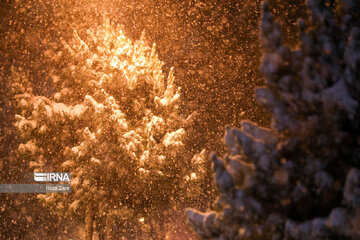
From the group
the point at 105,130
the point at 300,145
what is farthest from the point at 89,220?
the point at 300,145

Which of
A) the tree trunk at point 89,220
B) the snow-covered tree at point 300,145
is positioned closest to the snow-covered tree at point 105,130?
the tree trunk at point 89,220

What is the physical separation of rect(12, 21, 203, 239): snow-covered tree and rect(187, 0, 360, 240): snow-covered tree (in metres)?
Answer: 8.21

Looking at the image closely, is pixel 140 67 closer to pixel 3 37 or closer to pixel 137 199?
pixel 137 199

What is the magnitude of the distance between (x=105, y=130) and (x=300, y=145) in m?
8.82

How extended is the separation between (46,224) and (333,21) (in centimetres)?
2379

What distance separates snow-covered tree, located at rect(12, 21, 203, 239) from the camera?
10.9m

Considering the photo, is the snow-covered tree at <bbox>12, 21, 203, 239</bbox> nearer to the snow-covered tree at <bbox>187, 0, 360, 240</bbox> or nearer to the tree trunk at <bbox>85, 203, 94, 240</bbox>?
the tree trunk at <bbox>85, 203, 94, 240</bbox>

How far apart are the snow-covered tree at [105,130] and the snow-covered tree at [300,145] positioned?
26.9ft

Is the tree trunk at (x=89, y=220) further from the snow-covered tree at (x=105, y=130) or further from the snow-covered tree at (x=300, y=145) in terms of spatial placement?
the snow-covered tree at (x=300, y=145)

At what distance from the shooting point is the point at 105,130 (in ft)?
35.7

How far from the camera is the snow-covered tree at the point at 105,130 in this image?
10.9m

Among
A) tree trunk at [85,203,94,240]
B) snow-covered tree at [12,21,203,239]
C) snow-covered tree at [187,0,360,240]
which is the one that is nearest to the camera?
snow-covered tree at [187,0,360,240]

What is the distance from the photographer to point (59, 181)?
11656mm

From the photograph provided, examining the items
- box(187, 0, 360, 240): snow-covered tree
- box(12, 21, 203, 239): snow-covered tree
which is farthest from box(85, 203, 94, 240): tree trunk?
box(187, 0, 360, 240): snow-covered tree
